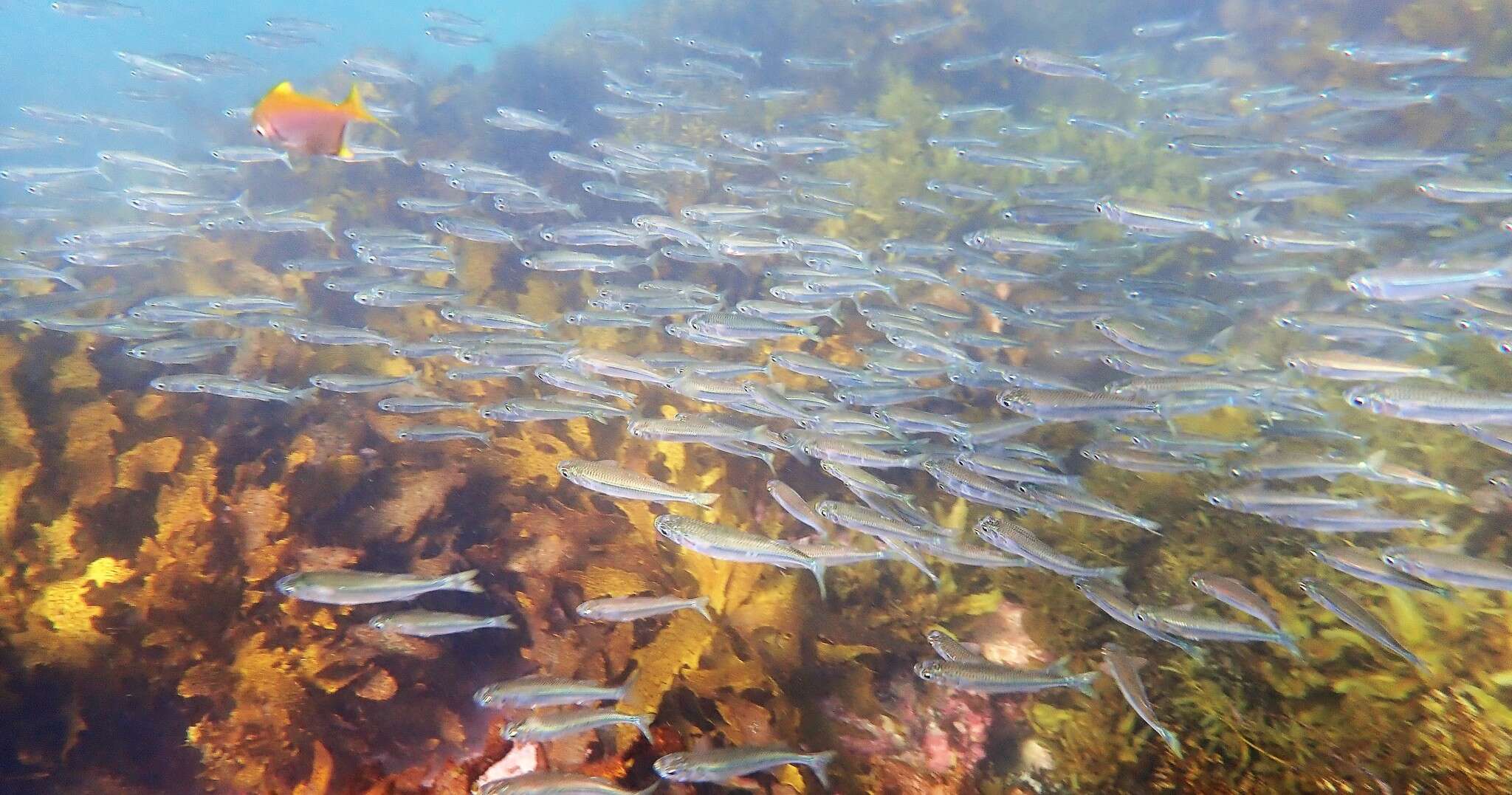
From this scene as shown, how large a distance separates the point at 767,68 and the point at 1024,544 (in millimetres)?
21602

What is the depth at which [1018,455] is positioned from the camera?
5383 mm

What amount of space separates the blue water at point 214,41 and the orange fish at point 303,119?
1339cm

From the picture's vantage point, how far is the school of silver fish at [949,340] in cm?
410

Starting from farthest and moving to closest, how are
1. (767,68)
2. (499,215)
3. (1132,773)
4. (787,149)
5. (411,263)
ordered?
(767,68), (499,215), (787,149), (411,263), (1132,773)

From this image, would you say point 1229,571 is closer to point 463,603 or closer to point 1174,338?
point 1174,338

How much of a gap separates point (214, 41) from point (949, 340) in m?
126

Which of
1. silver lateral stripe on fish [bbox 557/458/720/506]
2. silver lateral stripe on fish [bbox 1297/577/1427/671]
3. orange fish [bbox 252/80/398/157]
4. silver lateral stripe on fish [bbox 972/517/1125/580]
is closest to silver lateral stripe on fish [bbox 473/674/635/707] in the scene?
silver lateral stripe on fish [bbox 557/458/720/506]

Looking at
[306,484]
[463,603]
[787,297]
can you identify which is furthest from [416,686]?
[787,297]

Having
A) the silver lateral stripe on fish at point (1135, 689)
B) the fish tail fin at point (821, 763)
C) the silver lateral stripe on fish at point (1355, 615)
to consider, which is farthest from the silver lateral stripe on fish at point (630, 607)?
the silver lateral stripe on fish at point (1355, 615)

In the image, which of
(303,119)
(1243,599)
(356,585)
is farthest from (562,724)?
(303,119)

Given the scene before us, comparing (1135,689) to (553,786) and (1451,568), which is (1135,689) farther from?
(553,786)

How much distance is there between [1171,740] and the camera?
3.51 metres

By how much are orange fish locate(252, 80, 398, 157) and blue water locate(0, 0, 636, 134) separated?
13.4 meters

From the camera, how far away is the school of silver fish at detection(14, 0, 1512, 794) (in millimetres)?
4102
